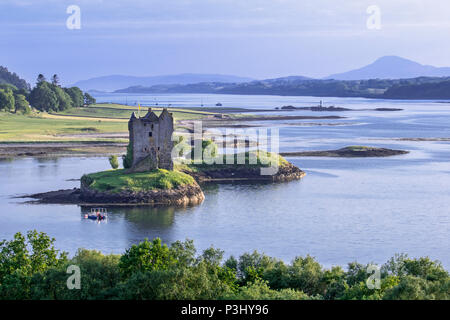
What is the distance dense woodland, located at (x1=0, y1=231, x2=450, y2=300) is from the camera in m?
29.0

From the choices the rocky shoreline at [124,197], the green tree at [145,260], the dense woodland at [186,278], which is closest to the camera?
the dense woodland at [186,278]

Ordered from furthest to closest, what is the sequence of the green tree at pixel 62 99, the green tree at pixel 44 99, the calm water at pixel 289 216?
the green tree at pixel 62 99
the green tree at pixel 44 99
the calm water at pixel 289 216

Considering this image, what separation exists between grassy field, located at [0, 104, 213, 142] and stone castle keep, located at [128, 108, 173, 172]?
180 ft

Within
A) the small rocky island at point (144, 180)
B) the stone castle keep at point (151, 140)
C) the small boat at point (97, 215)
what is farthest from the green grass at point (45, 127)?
the small boat at point (97, 215)

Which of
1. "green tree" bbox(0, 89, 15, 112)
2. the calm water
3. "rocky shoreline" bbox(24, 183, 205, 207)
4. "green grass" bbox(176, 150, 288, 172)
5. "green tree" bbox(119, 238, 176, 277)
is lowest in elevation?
the calm water

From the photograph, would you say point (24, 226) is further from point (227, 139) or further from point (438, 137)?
point (438, 137)

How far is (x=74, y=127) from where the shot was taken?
468 ft

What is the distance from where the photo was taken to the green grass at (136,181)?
2530 inches

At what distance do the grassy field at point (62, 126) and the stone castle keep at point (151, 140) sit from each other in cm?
5494

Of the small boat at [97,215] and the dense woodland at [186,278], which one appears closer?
the dense woodland at [186,278]

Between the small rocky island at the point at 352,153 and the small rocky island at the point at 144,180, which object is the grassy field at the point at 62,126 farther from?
the small rocky island at the point at 144,180

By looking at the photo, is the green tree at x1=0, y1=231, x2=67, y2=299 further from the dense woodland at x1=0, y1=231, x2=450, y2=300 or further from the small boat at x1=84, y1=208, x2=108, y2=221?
the small boat at x1=84, y1=208, x2=108, y2=221

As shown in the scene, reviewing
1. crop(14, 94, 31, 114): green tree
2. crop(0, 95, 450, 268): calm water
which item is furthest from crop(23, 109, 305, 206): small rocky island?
crop(14, 94, 31, 114): green tree
